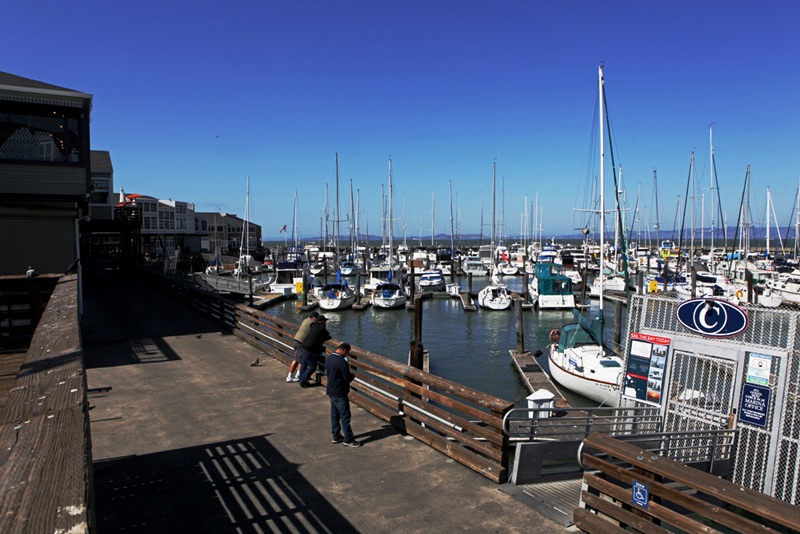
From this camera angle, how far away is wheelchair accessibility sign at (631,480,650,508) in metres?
4.93

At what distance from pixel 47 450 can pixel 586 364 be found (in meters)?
19.3

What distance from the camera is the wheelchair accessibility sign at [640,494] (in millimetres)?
4926

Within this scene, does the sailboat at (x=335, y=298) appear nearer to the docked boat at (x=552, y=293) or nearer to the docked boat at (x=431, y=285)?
the docked boat at (x=431, y=285)

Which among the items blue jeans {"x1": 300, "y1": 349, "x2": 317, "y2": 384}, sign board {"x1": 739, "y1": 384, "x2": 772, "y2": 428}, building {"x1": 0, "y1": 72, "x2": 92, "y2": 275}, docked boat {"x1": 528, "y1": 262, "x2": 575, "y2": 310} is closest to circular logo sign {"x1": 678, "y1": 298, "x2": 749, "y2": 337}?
sign board {"x1": 739, "y1": 384, "x2": 772, "y2": 428}

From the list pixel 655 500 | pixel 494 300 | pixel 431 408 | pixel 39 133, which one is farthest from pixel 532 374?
pixel 494 300

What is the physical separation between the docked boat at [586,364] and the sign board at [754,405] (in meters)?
10.0

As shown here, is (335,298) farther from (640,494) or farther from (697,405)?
(640,494)

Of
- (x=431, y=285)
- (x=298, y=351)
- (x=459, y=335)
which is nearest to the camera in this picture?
(x=298, y=351)

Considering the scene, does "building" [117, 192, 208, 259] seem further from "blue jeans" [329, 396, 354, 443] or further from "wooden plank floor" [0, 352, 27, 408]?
"blue jeans" [329, 396, 354, 443]

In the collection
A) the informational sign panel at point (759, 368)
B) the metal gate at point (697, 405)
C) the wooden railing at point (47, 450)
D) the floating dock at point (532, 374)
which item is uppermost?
the wooden railing at point (47, 450)

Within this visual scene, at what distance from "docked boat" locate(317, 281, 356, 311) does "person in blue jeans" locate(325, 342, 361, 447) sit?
36.8 metres

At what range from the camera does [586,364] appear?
20344mm

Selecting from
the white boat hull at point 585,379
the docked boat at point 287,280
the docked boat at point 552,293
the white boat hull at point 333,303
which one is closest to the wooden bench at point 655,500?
the white boat hull at point 585,379

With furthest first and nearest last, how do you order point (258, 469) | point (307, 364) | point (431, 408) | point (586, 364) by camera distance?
point (586, 364) → point (307, 364) → point (431, 408) → point (258, 469)
